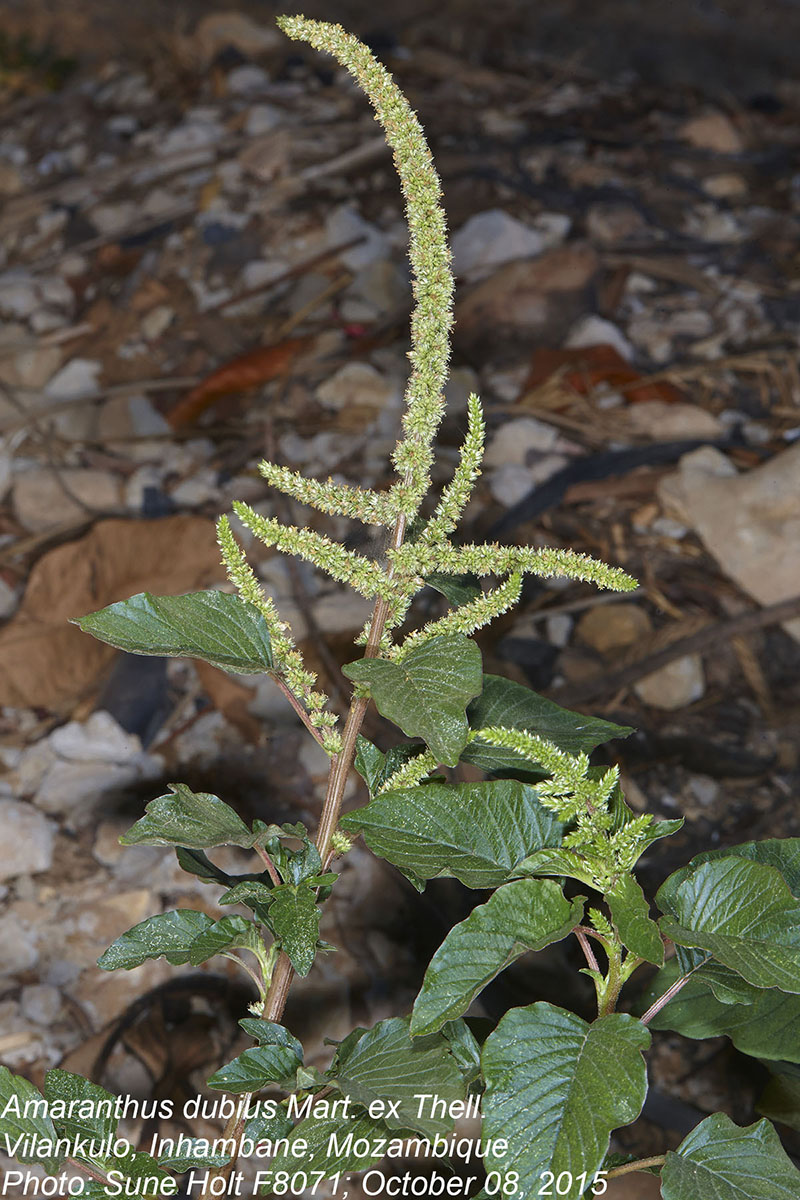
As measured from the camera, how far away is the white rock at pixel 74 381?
9.27ft

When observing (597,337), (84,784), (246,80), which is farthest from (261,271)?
(84,784)

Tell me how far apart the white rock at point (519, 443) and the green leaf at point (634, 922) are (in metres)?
1.74

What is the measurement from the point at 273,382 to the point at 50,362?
682mm

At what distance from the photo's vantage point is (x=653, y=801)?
1.81 metres

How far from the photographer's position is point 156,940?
0.89m

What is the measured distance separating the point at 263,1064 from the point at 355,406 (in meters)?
1.99

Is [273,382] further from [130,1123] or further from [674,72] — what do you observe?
[674,72]

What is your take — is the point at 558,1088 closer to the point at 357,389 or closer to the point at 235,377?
the point at 357,389

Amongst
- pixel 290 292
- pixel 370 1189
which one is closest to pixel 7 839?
pixel 370 1189

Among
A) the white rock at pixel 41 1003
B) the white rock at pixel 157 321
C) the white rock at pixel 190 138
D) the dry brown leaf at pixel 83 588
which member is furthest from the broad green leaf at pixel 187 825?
the white rock at pixel 190 138

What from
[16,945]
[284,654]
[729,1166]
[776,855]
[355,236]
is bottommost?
[16,945]

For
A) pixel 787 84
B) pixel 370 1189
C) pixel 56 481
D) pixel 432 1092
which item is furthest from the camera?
pixel 787 84

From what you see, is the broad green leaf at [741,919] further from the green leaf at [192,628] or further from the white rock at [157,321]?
the white rock at [157,321]

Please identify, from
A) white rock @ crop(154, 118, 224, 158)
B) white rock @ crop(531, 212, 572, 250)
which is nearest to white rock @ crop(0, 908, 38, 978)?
white rock @ crop(531, 212, 572, 250)
